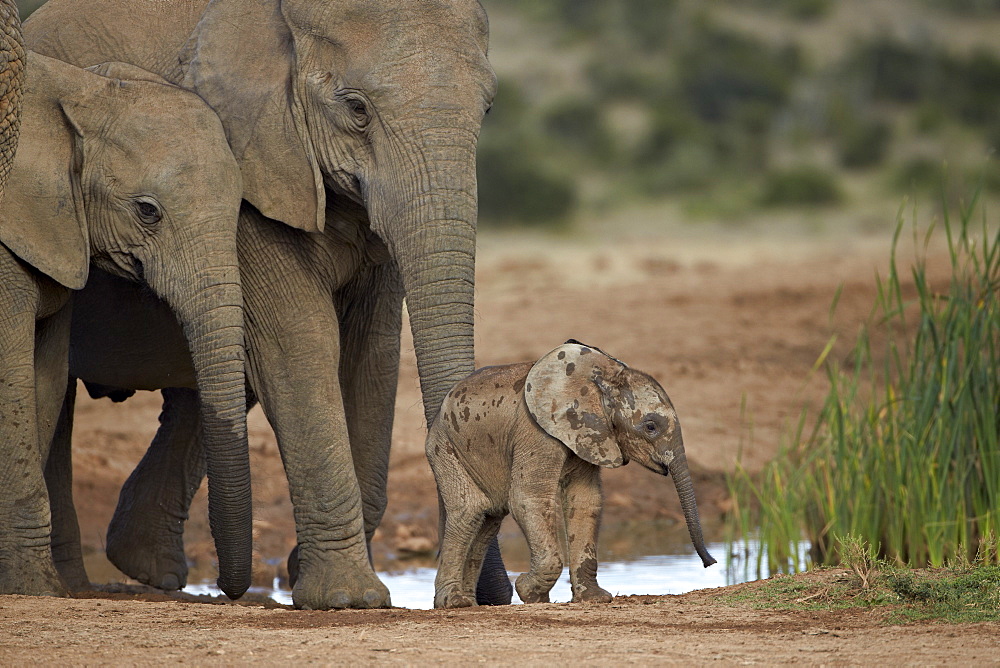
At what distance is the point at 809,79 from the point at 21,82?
3100 cm

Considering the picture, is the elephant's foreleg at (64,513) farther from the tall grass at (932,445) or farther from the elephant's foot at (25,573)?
the tall grass at (932,445)

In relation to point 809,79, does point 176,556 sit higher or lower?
lower

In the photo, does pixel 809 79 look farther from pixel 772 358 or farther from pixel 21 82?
pixel 21 82

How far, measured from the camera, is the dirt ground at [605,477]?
4.57 meters

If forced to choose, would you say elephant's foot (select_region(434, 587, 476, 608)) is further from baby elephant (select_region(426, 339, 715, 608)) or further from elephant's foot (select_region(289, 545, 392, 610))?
elephant's foot (select_region(289, 545, 392, 610))

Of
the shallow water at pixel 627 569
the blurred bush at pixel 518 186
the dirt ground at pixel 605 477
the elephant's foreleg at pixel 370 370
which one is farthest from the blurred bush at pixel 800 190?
Result: the elephant's foreleg at pixel 370 370

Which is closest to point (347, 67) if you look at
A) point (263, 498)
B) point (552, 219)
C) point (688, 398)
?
point (263, 498)

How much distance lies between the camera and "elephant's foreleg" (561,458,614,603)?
214 inches

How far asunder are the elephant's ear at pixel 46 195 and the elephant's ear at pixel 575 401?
1880mm

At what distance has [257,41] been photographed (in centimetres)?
653

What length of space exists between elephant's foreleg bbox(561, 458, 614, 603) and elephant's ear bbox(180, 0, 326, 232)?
61.3 inches

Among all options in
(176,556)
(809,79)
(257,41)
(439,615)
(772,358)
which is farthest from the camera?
(809,79)

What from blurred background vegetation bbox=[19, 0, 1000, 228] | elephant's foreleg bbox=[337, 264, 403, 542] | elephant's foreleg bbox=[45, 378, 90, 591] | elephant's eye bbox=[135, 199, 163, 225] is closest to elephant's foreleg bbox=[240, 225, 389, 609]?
elephant's eye bbox=[135, 199, 163, 225]

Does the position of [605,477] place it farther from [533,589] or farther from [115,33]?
[533,589]
